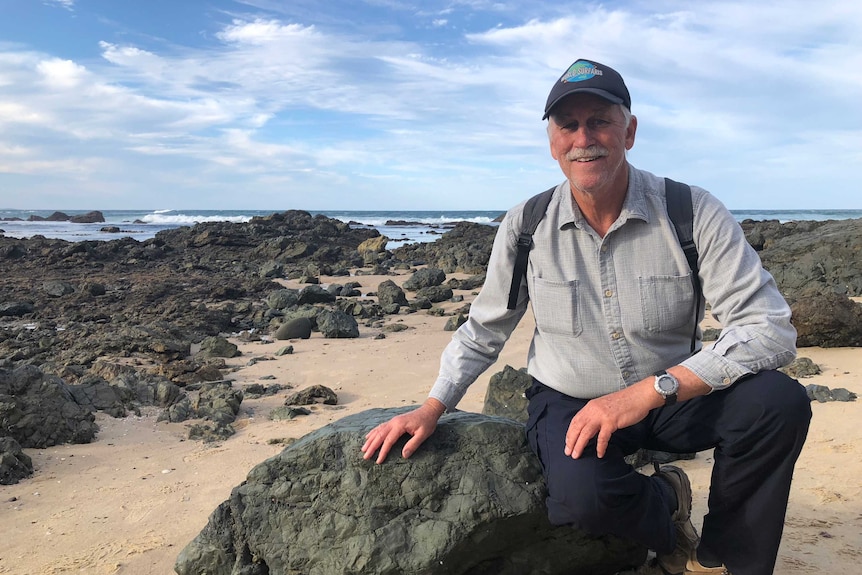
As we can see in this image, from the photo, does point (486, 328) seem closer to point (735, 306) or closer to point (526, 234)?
point (526, 234)

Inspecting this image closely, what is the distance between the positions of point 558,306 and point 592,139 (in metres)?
0.73

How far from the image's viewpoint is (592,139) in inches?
110

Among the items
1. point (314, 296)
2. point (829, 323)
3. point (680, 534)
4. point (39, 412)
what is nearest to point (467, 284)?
point (314, 296)

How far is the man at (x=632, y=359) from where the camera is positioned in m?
2.57

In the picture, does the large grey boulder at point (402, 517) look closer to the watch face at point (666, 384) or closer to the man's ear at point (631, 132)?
the watch face at point (666, 384)

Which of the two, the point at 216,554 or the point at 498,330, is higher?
the point at 498,330

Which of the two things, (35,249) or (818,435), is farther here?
(35,249)

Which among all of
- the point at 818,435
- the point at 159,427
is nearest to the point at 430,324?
the point at 159,427

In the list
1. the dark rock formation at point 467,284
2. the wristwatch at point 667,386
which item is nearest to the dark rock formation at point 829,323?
the wristwatch at point 667,386

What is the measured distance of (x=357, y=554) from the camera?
2.82 m

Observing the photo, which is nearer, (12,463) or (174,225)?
(12,463)

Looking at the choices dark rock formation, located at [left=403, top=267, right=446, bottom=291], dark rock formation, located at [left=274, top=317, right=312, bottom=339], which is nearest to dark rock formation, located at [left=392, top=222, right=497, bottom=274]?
dark rock formation, located at [left=403, top=267, right=446, bottom=291]

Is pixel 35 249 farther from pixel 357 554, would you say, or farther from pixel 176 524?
pixel 357 554

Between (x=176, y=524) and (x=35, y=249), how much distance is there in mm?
23478
